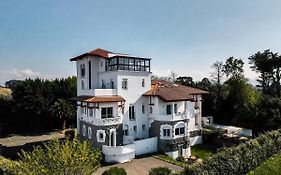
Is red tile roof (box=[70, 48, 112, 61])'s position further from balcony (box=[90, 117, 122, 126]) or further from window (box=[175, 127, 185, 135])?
window (box=[175, 127, 185, 135])

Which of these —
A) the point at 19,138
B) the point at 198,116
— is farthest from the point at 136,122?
the point at 19,138

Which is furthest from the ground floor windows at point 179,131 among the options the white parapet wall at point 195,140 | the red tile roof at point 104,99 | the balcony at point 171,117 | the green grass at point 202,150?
the red tile roof at point 104,99

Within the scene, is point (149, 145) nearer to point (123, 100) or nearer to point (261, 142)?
point (123, 100)

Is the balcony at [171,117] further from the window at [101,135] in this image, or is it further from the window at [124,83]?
the window at [101,135]

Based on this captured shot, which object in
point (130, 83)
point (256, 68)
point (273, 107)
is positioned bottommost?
point (273, 107)

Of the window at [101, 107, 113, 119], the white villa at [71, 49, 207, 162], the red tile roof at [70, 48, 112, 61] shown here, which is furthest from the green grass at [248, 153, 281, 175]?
the red tile roof at [70, 48, 112, 61]
